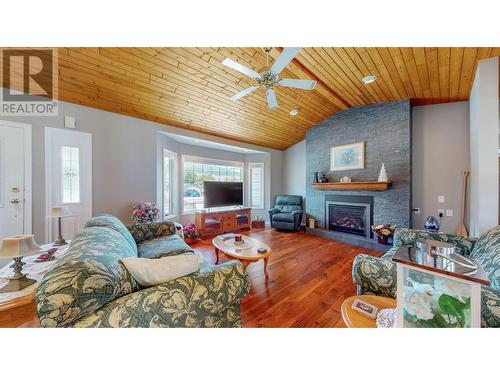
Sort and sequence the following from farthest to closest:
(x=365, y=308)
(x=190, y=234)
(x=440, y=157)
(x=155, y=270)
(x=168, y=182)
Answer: (x=168, y=182) < (x=190, y=234) < (x=440, y=157) < (x=365, y=308) < (x=155, y=270)

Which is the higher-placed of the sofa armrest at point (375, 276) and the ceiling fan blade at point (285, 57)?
the ceiling fan blade at point (285, 57)

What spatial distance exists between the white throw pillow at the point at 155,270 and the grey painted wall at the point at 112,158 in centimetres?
276

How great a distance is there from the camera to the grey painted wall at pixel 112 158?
270cm

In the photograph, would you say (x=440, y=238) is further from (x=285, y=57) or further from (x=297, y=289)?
(x=285, y=57)

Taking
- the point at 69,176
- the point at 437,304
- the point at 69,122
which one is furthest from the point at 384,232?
the point at 69,122

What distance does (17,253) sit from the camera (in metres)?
1.26

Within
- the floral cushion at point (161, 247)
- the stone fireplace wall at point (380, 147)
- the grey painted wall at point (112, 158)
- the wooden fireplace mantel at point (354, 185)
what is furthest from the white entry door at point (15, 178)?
the stone fireplace wall at point (380, 147)

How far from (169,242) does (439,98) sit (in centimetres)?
511

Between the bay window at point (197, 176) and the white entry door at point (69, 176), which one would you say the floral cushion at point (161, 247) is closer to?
the white entry door at point (69, 176)

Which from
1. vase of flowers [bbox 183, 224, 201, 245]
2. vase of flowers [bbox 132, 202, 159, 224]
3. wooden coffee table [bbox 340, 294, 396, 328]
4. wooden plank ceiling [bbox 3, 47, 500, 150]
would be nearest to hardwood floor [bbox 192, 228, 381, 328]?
vase of flowers [bbox 183, 224, 201, 245]

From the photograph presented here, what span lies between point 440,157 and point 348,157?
155 cm

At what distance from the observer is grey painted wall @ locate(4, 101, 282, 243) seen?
8.86 feet

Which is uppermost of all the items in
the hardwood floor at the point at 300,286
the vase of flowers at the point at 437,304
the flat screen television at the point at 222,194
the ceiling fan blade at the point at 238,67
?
the ceiling fan blade at the point at 238,67
